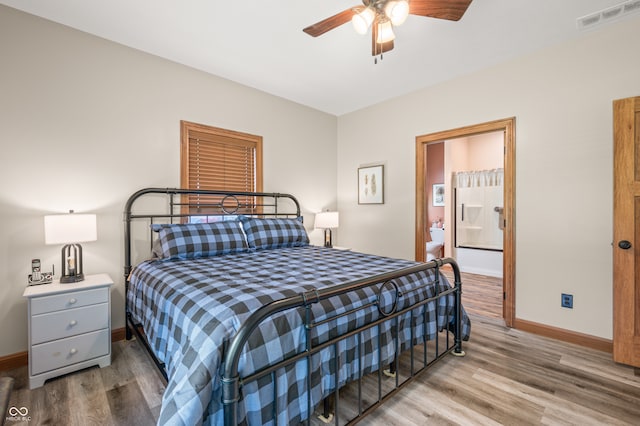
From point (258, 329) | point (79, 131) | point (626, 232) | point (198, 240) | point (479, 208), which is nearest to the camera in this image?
point (258, 329)

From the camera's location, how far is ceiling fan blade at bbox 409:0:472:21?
1756 mm

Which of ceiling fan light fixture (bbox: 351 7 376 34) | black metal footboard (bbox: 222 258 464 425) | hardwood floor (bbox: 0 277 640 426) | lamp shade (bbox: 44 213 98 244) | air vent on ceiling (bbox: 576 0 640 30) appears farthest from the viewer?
air vent on ceiling (bbox: 576 0 640 30)

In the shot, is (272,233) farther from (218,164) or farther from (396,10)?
(396,10)

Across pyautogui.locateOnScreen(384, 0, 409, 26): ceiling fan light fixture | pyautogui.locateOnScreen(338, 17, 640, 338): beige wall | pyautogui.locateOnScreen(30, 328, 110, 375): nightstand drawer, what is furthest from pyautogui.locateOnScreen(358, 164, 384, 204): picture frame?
pyautogui.locateOnScreen(30, 328, 110, 375): nightstand drawer

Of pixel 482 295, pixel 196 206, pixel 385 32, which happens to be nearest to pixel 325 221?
pixel 196 206

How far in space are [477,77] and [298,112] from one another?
2210 millimetres

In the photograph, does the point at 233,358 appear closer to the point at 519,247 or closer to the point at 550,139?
the point at 519,247

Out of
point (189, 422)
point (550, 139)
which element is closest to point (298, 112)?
point (550, 139)

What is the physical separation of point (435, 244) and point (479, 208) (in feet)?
4.04

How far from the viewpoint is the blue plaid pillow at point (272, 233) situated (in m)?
2.97

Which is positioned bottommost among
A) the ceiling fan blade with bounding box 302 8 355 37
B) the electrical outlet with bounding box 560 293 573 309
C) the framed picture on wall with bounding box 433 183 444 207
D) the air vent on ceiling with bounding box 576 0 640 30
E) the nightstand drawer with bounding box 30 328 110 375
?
the nightstand drawer with bounding box 30 328 110 375

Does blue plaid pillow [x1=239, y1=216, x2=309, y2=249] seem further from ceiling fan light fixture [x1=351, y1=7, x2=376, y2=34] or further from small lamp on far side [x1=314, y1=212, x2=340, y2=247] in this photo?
ceiling fan light fixture [x1=351, y1=7, x2=376, y2=34]

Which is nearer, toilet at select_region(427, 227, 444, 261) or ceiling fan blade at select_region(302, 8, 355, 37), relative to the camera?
ceiling fan blade at select_region(302, 8, 355, 37)

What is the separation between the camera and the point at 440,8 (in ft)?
5.96
